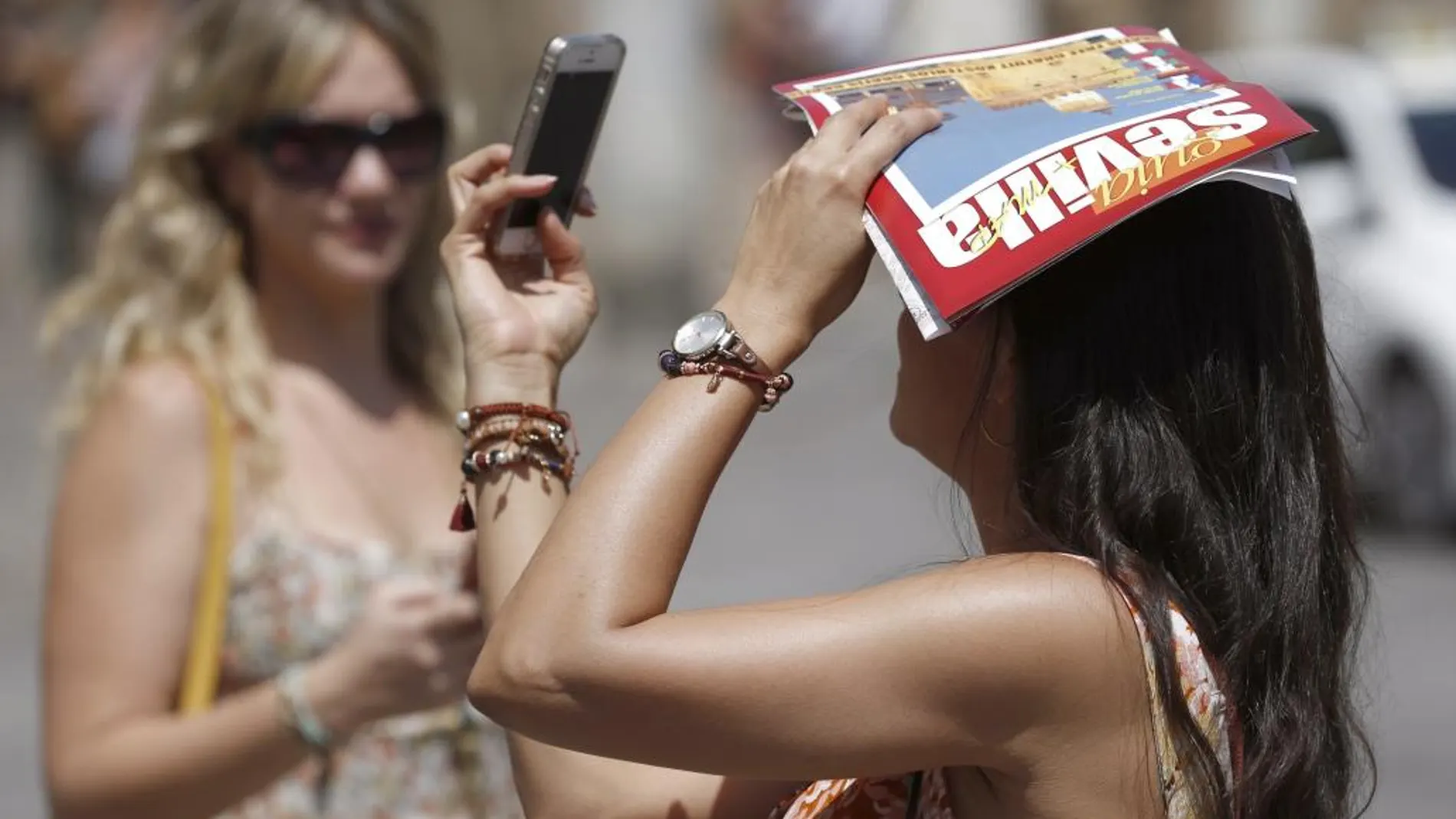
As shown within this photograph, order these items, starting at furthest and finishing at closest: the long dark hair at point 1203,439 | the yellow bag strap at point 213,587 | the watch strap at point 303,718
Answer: the yellow bag strap at point 213,587
the watch strap at point 303,718
the long dark hair at point 1203,439

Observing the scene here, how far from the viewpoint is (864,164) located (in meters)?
1.87

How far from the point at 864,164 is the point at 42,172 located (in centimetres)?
1463

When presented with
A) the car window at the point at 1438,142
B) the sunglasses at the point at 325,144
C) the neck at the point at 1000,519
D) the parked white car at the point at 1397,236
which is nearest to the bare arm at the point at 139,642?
the sunglasses at the point at 325,144

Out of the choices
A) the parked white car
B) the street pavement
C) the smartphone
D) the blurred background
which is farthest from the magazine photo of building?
the parked white car

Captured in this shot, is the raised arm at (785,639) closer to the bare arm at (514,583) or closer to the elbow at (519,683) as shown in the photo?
the elbow at (519,683)

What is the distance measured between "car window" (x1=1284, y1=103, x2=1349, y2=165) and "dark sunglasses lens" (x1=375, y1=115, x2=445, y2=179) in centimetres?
730

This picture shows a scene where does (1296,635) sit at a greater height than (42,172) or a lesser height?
greater

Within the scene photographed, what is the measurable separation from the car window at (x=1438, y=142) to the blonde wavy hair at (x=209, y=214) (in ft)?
24.5

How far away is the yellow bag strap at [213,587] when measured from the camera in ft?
9.05

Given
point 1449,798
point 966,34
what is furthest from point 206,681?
point 966,34

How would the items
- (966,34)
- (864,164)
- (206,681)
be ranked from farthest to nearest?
(966,34) → (206,681) → (864,164)

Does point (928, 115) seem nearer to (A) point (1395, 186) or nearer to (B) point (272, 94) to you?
(B) point (272, 94)

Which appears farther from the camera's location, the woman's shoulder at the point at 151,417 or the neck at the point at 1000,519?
the woman's shoulder at the point at 151,417

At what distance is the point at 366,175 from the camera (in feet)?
10.1
